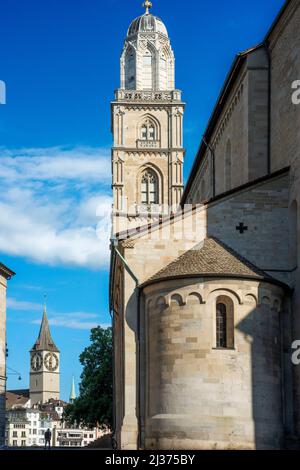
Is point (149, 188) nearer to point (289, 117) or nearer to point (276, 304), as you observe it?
point (289, 117)

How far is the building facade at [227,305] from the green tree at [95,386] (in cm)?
2760

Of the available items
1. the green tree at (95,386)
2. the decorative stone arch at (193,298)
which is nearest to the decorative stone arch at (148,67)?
the green tree at (95,386)

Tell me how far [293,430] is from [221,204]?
8.15 metres

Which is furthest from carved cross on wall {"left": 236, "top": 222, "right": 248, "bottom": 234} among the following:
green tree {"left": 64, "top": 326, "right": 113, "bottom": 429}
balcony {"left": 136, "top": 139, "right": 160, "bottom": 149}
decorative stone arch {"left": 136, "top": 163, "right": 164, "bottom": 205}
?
balcony {"left": 136, "top": 139, "right": 160, "bottom": 149}

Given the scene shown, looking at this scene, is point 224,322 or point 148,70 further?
point 148,70

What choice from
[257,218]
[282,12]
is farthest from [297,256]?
[282,12]

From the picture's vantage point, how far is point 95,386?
57.9 meters

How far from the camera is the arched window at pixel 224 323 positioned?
2783 cm

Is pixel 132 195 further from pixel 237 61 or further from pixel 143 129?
pixel 237 61

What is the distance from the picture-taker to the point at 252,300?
28.2 metres

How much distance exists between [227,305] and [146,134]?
68.1 m

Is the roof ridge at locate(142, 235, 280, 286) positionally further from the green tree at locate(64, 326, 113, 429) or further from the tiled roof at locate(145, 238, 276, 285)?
the green tree at locate(64, 326, 113, 429)

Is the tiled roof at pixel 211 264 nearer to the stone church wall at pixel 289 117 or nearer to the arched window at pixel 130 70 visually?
the stone church wall at pixel 289 117

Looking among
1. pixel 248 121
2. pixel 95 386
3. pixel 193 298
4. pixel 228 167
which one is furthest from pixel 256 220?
pixel 95 386
